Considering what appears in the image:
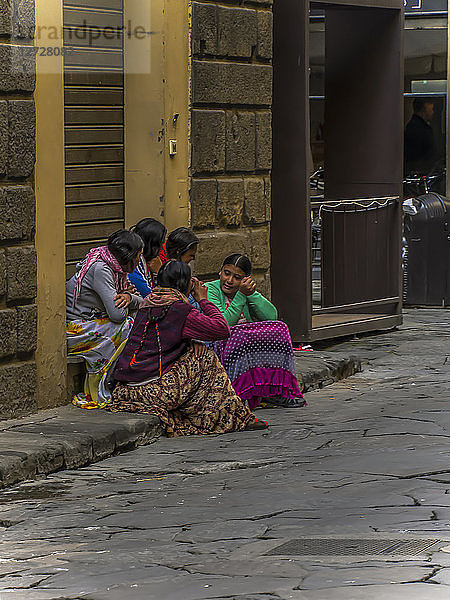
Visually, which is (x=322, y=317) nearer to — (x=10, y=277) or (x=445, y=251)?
(x=445, y=251)

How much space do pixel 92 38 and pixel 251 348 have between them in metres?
2.32

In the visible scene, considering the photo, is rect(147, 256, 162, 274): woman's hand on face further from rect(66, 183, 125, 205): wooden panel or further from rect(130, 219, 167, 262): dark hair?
rect(66, 183, 125, 205): wooden panel

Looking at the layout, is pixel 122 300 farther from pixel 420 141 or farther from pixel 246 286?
pixel 420 141

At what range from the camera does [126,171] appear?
31.5 feet

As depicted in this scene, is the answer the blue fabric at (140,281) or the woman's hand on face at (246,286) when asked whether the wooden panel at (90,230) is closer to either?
the blue fabric at (140,281)

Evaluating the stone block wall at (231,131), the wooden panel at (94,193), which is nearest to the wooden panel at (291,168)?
the stone block wall at (231,131)

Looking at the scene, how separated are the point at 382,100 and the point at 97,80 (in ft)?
11.9

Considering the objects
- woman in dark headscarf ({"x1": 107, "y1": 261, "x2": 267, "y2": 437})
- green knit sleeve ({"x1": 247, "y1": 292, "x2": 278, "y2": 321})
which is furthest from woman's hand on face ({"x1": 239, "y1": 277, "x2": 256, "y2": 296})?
woman in dark headscarf ({"x1": 107, "y1": 261, "x2": 267, "y2": 437})

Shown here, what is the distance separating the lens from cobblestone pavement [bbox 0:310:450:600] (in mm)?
4770

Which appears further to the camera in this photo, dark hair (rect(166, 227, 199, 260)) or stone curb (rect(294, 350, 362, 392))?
stone curb (rect(294, 350, 362, 392))

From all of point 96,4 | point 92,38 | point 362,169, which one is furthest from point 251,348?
point 362,169

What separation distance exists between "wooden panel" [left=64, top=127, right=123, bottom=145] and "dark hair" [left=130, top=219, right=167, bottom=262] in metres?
0.75

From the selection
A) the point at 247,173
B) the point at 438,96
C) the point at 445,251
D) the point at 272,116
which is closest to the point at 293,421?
the point at 247,173

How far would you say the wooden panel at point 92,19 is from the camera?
8.98 meters
